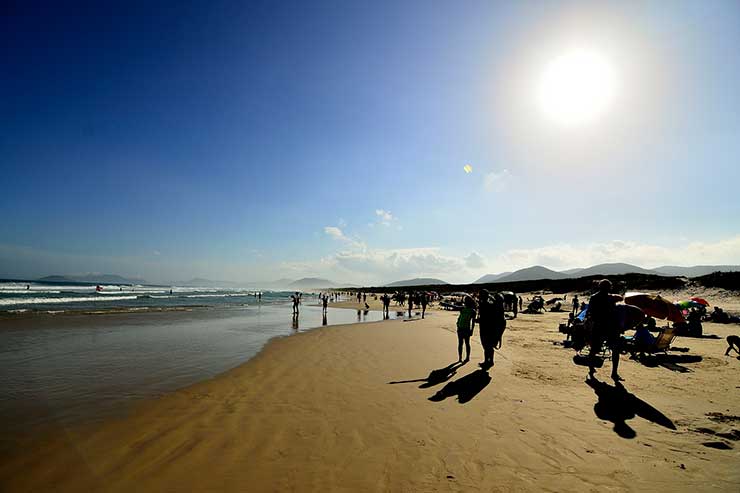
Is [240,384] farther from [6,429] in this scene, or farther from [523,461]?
[523,461]

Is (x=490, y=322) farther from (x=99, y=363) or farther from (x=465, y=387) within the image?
(x=99, y=363)

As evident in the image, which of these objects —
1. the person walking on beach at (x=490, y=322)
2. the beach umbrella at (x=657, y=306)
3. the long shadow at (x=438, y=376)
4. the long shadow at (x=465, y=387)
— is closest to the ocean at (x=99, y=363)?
the long shadow at (x=438, y=376)

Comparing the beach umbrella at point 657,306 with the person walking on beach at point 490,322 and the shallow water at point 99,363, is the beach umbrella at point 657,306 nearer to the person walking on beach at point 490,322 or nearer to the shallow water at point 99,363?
the person walking on beach at point 490,322

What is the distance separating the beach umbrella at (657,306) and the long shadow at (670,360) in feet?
4.76

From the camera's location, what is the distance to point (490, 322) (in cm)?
954

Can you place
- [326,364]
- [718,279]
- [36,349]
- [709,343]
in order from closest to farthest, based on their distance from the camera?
[326,364]
[36,349]
[709,343]
[718,279]

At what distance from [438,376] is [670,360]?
27.0 ft

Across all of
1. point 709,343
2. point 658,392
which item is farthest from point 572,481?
point 709,343

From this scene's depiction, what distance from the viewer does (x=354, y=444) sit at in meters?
4.86

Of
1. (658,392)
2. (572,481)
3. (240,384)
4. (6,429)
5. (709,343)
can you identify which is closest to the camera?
(572,481)

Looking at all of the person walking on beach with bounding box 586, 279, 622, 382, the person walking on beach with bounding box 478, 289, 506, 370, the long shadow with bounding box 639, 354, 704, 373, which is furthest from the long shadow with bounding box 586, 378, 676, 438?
the long shadow with bounding box 639, 354, 704, 373

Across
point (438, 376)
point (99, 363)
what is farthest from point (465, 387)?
point (99, 363)

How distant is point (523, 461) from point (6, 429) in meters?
8.47

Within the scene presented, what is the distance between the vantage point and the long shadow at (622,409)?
535 centimetres
